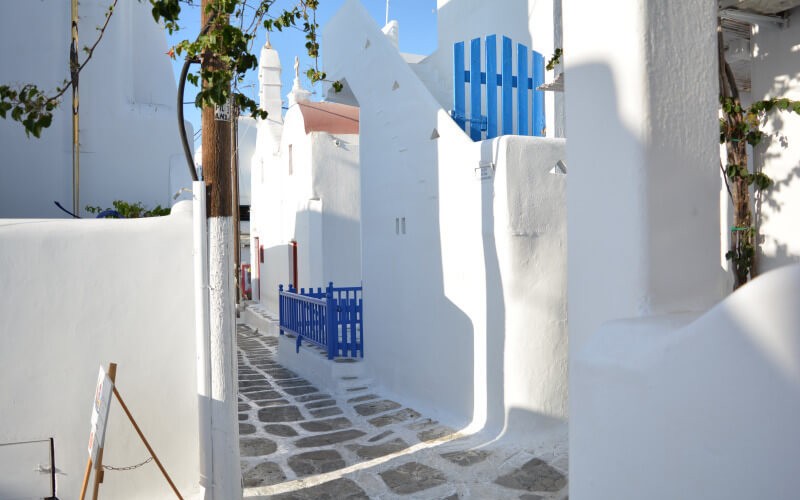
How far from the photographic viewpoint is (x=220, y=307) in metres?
4.75

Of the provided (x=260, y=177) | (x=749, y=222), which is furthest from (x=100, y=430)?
(x=260, y=177)

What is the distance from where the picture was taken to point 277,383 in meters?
9.59

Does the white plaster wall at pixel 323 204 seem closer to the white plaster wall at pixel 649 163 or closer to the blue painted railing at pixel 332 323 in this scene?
the blue painted railing at pixel 332 323

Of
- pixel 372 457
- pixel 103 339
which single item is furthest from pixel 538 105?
pixel 103 339

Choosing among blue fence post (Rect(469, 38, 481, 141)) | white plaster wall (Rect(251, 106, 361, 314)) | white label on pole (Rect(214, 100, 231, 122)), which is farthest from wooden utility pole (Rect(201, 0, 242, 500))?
white plaster wall (Rect(251, 106, 361, 314))

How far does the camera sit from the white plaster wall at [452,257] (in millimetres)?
6371

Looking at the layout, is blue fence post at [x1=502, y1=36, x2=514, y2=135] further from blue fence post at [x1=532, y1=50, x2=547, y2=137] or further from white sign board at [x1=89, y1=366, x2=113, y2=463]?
white sign board at [x1=89, y1=366, x2=113, y2=463]

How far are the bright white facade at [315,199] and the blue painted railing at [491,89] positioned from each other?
6.89 metres

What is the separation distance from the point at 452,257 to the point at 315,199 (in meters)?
7.51

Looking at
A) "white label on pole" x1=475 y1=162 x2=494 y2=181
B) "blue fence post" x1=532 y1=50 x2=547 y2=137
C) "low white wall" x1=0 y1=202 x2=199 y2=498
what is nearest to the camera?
"low white wall" x1=0 y1=202 x2=199 y2=498

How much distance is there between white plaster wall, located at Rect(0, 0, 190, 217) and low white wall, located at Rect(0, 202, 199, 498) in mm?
4744

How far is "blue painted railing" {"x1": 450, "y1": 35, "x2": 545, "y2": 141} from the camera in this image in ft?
24.8

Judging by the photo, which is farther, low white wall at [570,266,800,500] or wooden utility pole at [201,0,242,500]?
wooden utility pole at [201,0,242,500]

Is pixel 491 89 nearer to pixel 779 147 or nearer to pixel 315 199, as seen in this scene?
pixel 779 147
